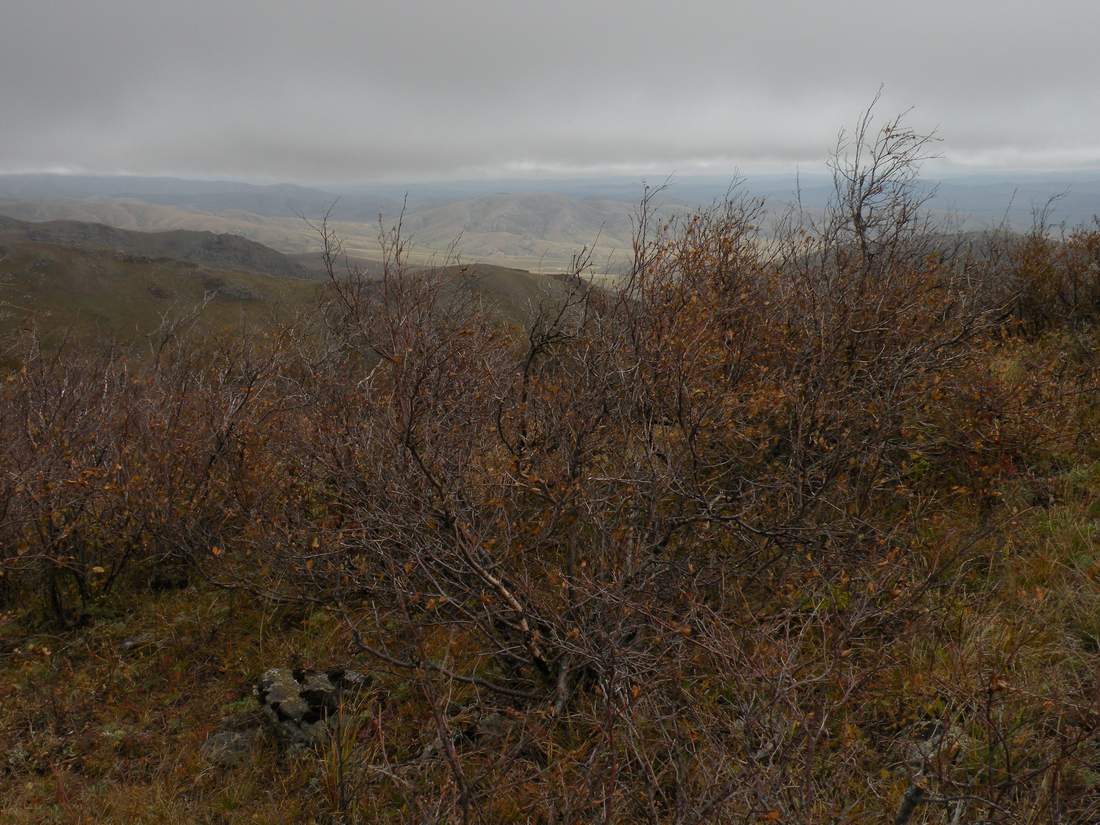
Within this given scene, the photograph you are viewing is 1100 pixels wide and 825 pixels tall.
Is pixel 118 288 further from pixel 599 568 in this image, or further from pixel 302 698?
pixel 599 568

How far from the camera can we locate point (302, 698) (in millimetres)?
4711

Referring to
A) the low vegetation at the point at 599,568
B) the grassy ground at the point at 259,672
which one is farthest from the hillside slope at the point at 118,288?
the grassy ground at the point at 259,672

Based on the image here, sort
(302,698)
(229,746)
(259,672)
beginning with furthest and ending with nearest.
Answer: (259,672), (302,698), (229,746)

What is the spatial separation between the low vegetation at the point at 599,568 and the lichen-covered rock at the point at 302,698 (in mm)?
158

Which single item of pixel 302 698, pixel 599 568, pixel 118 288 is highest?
pixel 118 288

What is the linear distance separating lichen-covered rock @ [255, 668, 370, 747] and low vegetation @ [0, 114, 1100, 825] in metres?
0.16

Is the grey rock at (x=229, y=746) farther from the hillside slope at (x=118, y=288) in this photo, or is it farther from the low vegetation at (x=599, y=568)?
the hillside slope at (x=118, y=288)

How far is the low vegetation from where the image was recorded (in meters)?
3.35

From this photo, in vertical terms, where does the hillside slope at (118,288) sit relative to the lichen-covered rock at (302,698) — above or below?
above

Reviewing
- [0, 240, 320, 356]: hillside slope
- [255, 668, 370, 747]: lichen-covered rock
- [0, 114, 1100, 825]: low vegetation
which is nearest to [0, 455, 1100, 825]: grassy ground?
[0, 114, 1100, 825]: low vegetation

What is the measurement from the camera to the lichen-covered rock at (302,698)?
4492mm

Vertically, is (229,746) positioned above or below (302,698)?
below

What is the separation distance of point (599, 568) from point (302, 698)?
256 centimetres

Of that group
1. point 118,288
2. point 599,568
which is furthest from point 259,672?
point 118,288
